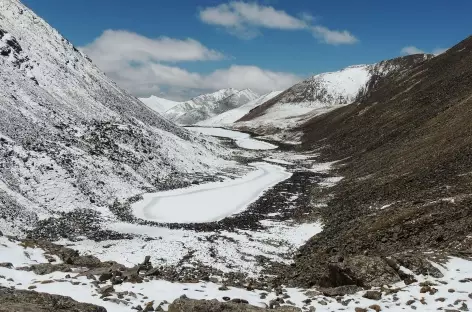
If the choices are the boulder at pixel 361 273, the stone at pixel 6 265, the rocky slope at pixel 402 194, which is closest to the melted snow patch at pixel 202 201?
the rocky slope at pixel 402 194

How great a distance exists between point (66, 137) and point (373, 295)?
45.9 metres

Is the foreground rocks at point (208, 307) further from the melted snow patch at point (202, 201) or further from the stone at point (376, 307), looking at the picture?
the melted snow patch at point (202, 201)

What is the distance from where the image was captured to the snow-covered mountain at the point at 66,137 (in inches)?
1528

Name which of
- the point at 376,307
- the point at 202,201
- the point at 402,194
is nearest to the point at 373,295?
the point at 376,307

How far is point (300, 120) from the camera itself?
186625 millimetres

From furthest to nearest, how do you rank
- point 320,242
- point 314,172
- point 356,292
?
point 314,172 < point 320,242 < point 356,292

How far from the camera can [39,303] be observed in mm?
13492

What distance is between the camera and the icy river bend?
131ft

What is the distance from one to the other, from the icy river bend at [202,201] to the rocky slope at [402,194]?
9477 millimetres

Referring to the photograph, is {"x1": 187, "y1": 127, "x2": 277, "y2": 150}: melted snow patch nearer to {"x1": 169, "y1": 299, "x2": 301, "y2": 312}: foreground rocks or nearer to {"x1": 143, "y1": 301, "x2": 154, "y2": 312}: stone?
{"x1": 143, "y1": 301, "x2": 154, "y2": 312}: stone

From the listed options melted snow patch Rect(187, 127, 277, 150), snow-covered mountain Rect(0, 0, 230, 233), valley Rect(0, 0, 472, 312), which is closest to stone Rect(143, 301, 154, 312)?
valley Rect(0, 0, 472, 312)

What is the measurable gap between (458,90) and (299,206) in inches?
1962

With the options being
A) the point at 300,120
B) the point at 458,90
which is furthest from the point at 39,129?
the point at 300,120

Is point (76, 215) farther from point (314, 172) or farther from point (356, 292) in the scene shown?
point (314, 172)
